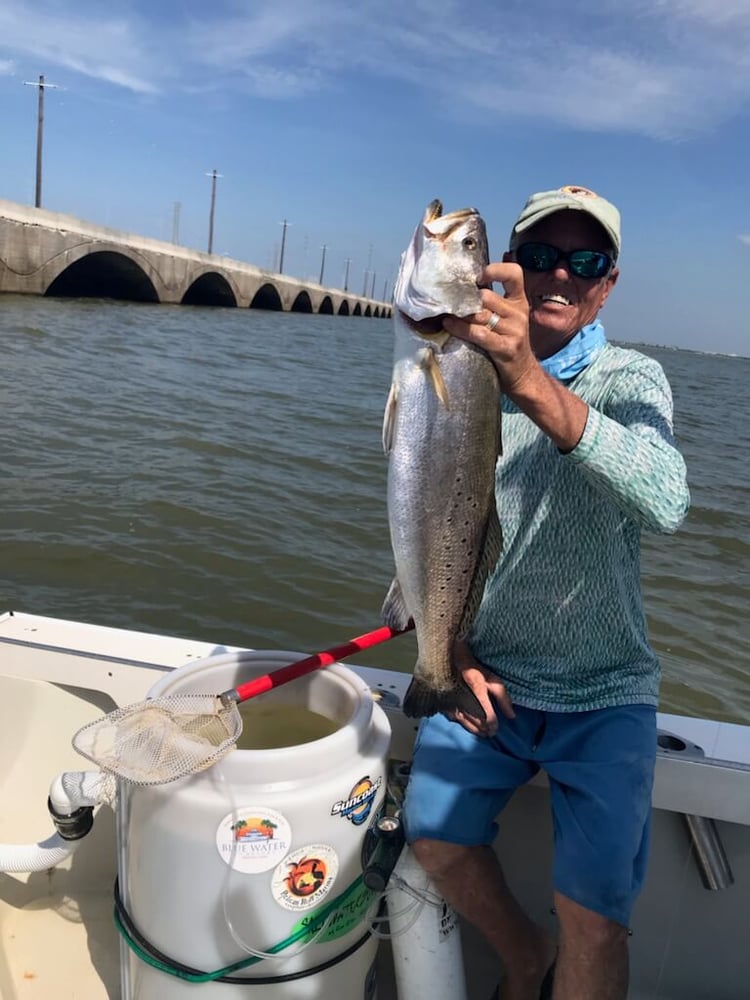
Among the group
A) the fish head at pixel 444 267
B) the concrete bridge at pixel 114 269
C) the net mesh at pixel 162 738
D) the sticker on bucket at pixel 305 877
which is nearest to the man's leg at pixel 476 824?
the sticker on bucket at pixel 305 877

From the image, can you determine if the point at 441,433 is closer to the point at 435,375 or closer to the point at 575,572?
the point at 435,375

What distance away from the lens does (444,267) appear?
1967 mm

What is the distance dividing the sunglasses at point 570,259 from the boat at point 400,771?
5.00 ft

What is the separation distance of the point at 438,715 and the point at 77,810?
4.03 ft

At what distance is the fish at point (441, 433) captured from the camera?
6.51ft

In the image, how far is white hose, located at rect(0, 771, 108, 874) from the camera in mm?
2484

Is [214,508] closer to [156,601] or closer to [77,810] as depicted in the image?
[156,601]

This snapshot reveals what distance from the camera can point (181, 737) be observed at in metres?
2.08

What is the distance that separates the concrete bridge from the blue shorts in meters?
28.2

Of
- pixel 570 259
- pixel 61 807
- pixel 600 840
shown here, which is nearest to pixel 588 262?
pixel 570 259

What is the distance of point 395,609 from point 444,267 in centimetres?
104

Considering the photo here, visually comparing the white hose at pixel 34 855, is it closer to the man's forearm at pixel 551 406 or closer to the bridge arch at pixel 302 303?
the man's forearm at pixel 551 406

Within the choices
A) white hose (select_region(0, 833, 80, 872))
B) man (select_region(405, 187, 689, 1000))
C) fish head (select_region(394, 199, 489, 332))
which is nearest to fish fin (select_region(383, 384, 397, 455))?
fish head (select_region(394, 199, 489, 332))

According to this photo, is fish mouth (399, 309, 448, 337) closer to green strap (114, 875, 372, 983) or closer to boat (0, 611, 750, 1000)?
boat (0, 611, 750, 1000)
